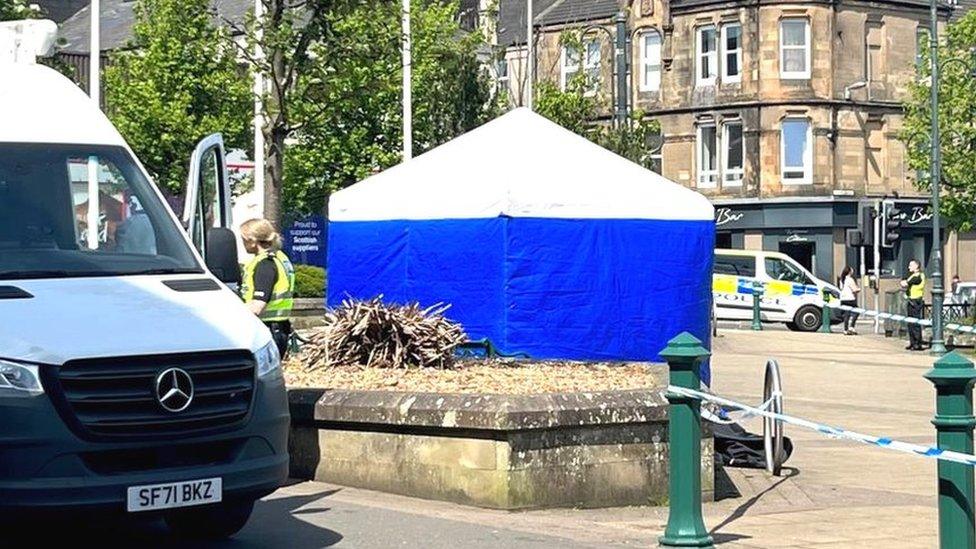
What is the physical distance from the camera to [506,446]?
1045 cm

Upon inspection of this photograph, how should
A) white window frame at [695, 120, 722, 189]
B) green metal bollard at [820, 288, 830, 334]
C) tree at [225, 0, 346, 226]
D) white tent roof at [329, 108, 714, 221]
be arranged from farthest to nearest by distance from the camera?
white window frame at [695, 120, 722, 189] → green metal bollard at [820, 288, 830, 334] → tree at [225, 0, 346, 226] → white tent roof at [329, 108, 714, 221]

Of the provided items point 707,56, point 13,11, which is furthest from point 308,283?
point 707,56

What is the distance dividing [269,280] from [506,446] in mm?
2842

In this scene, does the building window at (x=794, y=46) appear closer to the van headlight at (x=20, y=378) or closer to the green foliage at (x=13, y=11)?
the green foliage at (x=13, y=11)

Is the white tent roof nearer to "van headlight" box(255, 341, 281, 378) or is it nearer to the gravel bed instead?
the gravel bed

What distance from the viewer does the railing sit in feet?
24.0

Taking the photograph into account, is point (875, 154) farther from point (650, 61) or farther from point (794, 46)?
point (650, 61)

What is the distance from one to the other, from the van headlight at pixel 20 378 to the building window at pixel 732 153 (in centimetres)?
5262

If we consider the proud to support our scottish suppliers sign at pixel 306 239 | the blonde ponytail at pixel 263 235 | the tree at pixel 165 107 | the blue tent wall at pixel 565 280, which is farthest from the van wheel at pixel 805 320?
the blonde ponytail at pixel 263 235

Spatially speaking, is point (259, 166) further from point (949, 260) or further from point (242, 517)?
point (949, 260)

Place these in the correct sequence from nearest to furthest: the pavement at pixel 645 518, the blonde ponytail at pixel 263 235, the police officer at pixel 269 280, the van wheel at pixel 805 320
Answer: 1. the pavement at pixel 645 518
2. the police officer at pixel 269 280
3. the blonde ponytail at pixel 263 235
4. the van wheel at pixel 805 320

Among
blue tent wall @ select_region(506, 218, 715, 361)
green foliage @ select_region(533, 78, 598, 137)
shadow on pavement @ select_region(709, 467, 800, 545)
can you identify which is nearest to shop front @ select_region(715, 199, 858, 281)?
green foliage @ select_region(533, 78, 598, 137)

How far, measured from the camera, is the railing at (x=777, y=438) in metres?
7.32

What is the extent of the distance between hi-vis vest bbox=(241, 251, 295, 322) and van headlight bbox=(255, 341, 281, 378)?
12.3 ft
